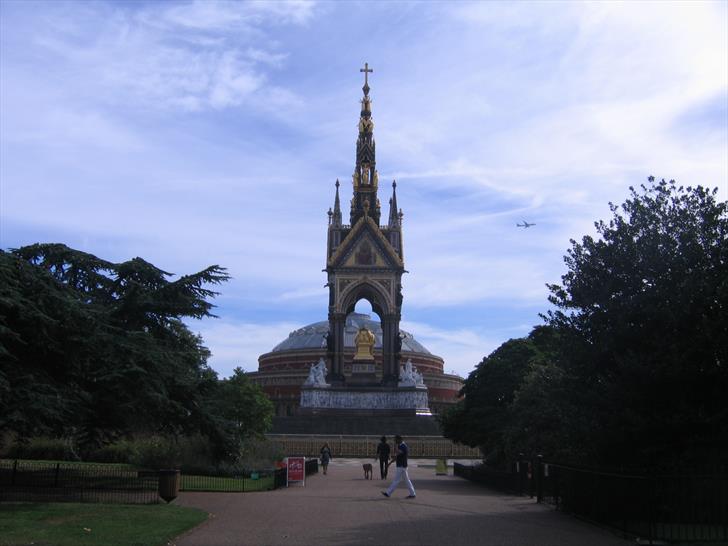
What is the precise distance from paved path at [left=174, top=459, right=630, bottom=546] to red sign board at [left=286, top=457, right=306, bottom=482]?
8.07 feet

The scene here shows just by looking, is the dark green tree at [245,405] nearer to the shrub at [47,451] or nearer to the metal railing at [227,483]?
the shrub at [47,451]

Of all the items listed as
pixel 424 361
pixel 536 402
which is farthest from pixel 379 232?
pixel 536 402

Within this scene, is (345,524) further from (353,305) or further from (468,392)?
(353,305)

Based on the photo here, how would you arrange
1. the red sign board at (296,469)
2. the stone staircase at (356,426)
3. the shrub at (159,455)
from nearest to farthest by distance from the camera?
the red sign board at (296,469), the shrub at (159,455), the stone staircase at (356,426)

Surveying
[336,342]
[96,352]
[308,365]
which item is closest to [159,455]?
[96,352]

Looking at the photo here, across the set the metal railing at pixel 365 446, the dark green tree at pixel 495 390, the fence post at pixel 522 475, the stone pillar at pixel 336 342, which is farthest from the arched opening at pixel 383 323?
the fence post at pixel 522 475

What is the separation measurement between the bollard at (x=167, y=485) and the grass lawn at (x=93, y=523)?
0.69m

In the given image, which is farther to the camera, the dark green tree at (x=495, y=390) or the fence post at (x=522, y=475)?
the dark green tree at (x=495, y=390)

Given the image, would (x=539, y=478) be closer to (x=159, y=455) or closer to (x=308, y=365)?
(x=159, y=455)

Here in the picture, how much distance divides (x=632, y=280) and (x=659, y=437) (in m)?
3.24

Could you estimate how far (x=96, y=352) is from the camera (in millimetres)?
19625

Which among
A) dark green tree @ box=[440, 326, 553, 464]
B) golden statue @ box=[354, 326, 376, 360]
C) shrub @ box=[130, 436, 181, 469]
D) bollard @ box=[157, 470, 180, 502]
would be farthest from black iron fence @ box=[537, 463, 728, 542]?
golden statue @ box=[354, 326, 376, 360]

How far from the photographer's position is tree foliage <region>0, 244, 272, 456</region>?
17.6m

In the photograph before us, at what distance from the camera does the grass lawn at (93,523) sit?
1255 cm
